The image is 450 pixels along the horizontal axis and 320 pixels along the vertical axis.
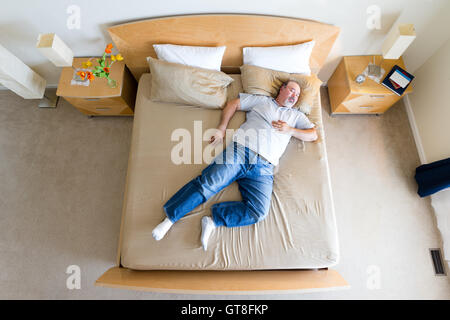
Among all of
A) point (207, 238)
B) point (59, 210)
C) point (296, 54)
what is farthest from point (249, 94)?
point (59, 210)

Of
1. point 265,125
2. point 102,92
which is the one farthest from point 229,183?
point 102,92

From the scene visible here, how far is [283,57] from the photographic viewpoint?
186 centimetres

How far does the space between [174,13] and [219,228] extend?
160 centimetres

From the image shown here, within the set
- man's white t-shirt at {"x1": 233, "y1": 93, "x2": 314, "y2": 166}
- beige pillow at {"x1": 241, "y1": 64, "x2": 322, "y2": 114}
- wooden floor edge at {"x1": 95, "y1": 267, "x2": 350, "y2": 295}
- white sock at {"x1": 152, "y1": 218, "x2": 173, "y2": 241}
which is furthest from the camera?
beige pillow at {"x1": 241, "y1": 64, "x2": 322, "y2": 114}

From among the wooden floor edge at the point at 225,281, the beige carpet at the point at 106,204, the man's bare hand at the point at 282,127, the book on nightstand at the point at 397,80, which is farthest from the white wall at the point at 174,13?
the wooden floor edge at the point at 225,281

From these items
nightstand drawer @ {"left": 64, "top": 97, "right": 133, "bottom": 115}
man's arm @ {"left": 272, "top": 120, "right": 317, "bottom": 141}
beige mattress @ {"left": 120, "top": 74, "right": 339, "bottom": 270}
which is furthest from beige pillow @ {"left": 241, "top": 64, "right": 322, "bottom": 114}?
nightstand drawer @ {"left": 64, "top": 97, "right": 133, "bottom": 115}

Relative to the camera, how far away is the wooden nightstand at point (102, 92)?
193 centimetres

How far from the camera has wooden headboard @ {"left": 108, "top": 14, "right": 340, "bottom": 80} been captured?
1.77m

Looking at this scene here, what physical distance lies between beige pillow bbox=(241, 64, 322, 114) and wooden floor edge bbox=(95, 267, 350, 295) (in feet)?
3.82

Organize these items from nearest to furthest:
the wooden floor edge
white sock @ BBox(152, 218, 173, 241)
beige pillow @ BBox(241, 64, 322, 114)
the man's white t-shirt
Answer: the wooden floor edge, white sock @ BBox(152, 218, 173, 241), the man's white t-shirt, beige pillow @ BBox(241, 64, 322, 114)

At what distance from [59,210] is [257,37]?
2176 millimetres

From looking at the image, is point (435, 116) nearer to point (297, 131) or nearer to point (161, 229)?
point (297, 131)

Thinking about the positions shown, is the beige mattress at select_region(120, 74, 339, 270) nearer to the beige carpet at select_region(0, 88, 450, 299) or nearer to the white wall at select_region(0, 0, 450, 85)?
the beige carpet at select_region(0, 88, 450, 299)

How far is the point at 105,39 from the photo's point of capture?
76.3 inches
